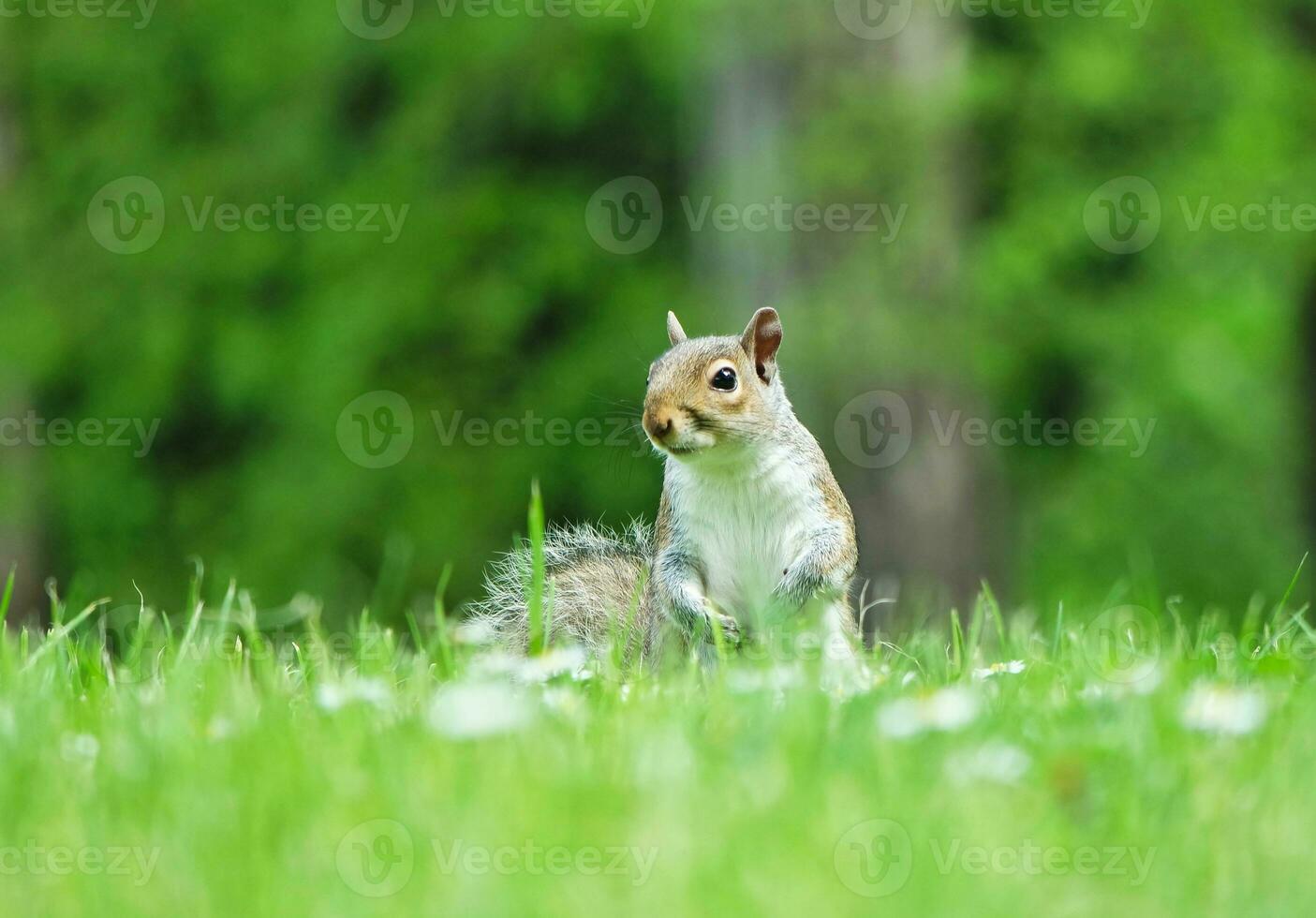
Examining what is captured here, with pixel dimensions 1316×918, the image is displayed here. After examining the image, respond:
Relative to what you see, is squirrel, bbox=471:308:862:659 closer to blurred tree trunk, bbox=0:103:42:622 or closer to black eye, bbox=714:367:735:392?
black eye, bbox=714:367:735:392

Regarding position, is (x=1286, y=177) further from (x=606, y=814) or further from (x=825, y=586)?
(x=606, y=814)

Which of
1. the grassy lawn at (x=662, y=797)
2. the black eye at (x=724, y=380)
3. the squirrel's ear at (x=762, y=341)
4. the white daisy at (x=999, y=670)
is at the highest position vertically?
the squirrel's ear at (x=762, y=341)

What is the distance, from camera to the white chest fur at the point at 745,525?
3797 millimetres

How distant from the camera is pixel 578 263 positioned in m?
8.94

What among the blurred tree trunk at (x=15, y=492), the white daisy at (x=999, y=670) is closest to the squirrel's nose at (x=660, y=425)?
the white daisy at (x=999, y=670)

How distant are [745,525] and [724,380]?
34 centimetres

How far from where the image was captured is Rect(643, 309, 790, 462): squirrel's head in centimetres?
362

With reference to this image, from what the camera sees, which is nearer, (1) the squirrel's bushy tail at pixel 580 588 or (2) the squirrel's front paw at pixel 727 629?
(2) the squirrel's front paw at pixel 727 629

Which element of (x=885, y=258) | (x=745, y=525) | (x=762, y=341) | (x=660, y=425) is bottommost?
(x=745, y=525)

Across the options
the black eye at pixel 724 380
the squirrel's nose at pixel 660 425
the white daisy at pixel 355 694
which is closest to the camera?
the white daisy at pixel 355 694

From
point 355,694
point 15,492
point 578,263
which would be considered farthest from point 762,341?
point 15,492

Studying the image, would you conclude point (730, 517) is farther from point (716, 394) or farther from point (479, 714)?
point (479, 714)

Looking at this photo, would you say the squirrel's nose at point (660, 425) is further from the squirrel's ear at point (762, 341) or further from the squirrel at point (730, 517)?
the squirrel's ear at point (762, 341)

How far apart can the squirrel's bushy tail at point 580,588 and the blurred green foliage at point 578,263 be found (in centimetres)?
263
